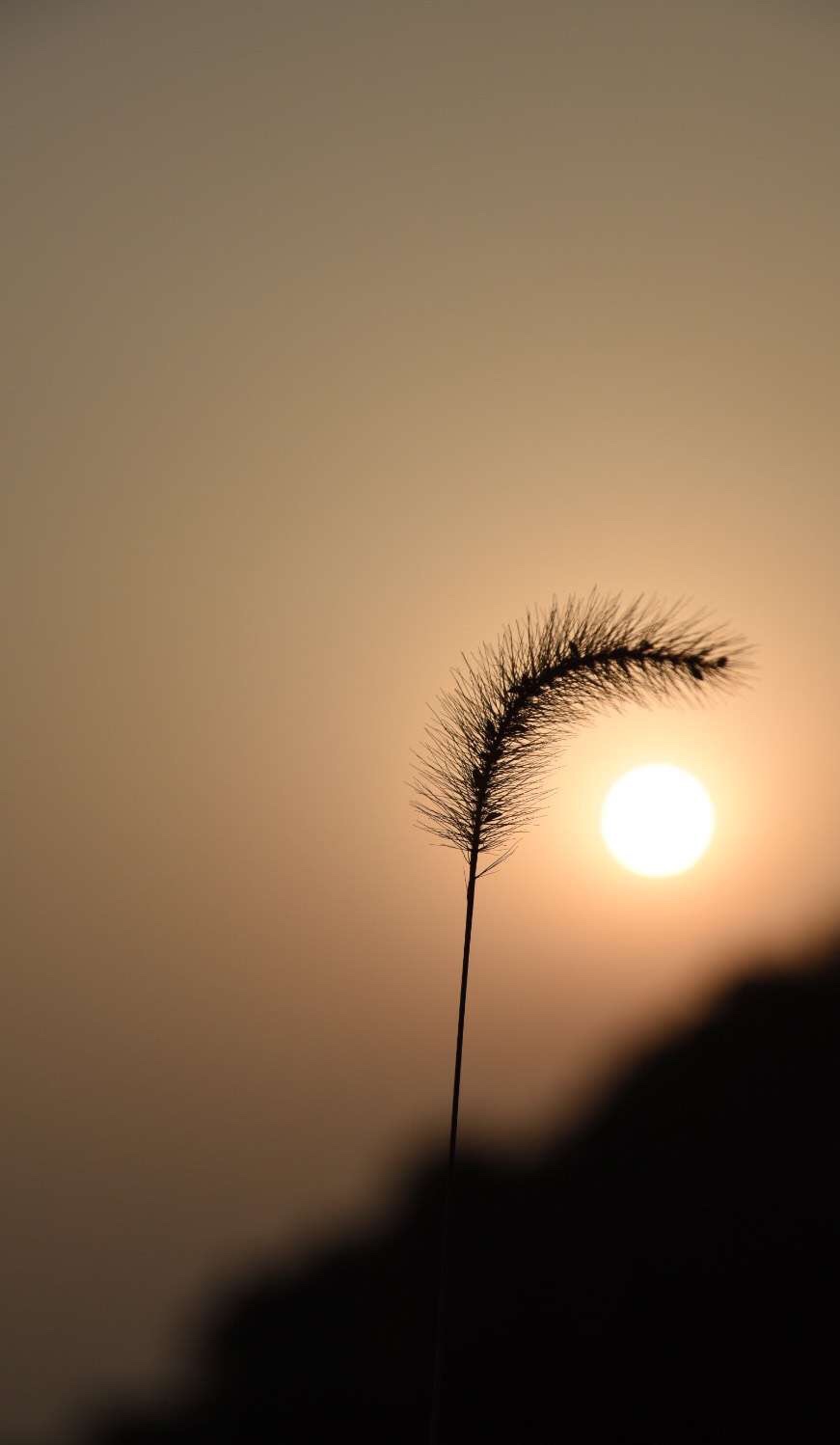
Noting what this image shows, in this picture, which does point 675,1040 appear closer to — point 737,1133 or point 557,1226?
point 737,1133

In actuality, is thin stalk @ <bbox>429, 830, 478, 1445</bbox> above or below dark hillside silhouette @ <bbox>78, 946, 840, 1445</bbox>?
above

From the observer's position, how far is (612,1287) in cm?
1600

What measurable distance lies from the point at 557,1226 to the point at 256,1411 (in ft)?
29.2

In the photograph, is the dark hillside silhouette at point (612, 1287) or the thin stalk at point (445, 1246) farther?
the dark hillside silhouette at point (612, 1287)

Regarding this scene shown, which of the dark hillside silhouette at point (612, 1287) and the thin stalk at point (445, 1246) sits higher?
the thin stalk at point (445, 1246)

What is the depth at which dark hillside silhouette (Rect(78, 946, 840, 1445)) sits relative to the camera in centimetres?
1240

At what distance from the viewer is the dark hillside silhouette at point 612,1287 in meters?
12.4

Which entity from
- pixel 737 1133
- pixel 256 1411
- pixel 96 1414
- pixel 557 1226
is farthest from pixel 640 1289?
pixel 96 1414

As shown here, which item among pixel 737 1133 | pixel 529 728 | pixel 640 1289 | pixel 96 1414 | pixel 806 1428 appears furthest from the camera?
pixel 806 1428

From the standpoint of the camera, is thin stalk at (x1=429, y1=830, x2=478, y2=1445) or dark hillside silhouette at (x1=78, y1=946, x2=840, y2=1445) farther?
dark hillside silhouette at (x1=78, y1=946, x2=840, y2=1445)

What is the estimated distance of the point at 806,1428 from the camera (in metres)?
18.7

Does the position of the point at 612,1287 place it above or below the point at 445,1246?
below

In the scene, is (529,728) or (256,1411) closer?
(529,728)

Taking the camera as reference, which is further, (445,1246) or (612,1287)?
(612,1287)
